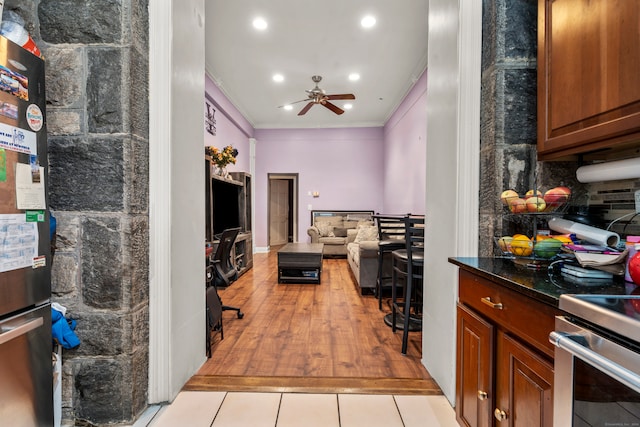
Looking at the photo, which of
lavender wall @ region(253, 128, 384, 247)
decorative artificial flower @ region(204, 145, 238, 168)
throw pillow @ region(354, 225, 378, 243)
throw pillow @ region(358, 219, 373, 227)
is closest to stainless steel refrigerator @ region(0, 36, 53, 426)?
decorative artificial flower @ region(204, 145, 238, 168)

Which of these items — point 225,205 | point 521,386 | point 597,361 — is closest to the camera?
point 597,361

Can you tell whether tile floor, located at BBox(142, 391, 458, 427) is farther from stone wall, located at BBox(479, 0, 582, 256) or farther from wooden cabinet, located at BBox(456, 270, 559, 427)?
stone wall, located at BBox(479, 0, 582, 256)

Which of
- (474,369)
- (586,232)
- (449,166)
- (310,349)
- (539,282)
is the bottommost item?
(310,349)

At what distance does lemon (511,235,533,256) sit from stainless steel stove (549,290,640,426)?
473mm

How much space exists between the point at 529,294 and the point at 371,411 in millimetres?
1138

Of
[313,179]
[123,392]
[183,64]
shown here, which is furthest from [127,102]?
[313,179]

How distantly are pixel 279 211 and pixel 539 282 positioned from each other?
816cm

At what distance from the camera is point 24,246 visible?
1.12 metres

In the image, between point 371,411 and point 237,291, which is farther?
point 237,291

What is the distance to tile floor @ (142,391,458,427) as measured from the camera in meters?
1.46

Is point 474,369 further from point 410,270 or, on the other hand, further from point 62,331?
point 62,331

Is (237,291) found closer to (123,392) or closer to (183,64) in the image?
(123,392)

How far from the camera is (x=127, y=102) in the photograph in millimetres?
1393

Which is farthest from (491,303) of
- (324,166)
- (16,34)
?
(324,166)
